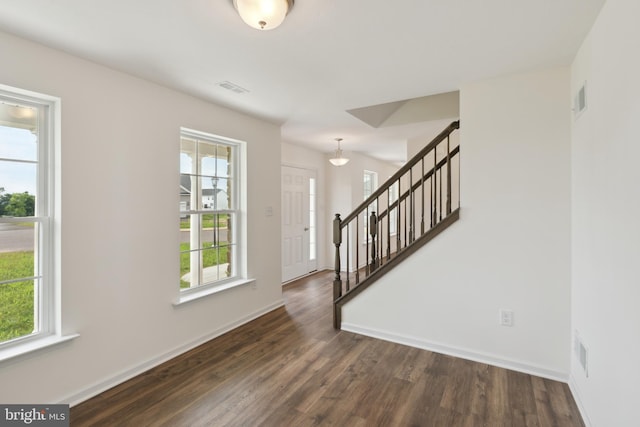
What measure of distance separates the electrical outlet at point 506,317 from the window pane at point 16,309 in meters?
3.45

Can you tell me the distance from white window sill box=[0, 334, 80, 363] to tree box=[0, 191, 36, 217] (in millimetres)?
818

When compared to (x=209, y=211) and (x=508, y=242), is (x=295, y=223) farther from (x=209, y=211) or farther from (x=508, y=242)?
(x=508, y=242)

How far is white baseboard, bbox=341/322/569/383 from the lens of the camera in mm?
2392

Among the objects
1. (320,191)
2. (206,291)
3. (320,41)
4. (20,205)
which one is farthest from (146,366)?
(320,191)

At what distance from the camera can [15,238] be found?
1962mm

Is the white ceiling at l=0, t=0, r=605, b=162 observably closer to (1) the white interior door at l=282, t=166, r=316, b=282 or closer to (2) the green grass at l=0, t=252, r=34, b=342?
(2) the green grass at l=0, t=252, r=34, b=342

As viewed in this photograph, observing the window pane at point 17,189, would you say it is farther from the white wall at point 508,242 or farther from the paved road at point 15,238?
the white wall at point 508,242

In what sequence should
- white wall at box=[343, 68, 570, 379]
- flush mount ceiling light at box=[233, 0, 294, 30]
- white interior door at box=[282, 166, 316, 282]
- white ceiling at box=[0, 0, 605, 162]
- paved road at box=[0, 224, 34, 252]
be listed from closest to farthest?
flush mount ceiling light at box=[233, 0, 294, 30] → white ceiling at box=[0, 0, 605, 162] → paved road at box=[0, 224, 34, 252] → white wall at box=[343, 68, 570, 379] → white interior door at box=[282, 166, 316, 282]

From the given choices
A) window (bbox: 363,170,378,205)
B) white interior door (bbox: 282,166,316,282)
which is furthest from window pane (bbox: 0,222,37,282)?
A: window (bbox: 363,170,378,205)

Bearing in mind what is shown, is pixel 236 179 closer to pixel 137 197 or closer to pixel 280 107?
pixel 280 107

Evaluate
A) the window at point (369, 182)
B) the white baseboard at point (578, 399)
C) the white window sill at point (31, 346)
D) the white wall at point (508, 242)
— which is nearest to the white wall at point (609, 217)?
the white baseboard at point (578, 399)

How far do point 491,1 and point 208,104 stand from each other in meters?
2.50

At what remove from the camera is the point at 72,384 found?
81.9 inches

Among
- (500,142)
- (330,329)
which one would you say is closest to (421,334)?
(330,329)
